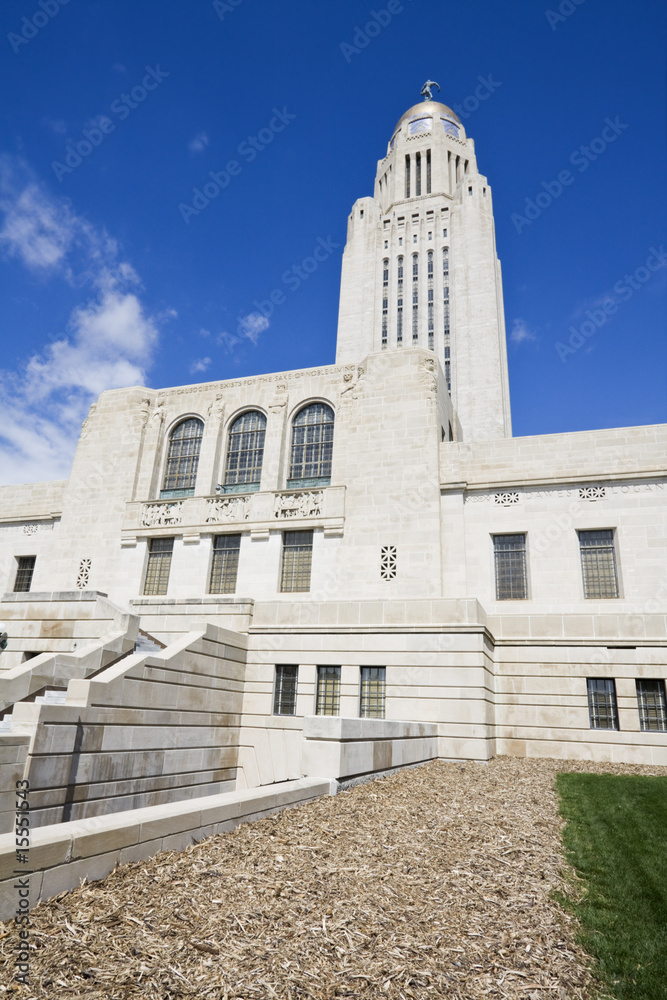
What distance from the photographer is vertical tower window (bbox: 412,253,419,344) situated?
237ft

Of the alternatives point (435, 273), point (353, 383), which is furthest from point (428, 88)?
point (353, 383)

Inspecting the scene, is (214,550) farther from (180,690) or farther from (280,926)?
(280,926)

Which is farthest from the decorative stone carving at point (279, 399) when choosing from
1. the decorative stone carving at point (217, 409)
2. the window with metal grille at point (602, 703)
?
the window with metal grille at point (602, 703)

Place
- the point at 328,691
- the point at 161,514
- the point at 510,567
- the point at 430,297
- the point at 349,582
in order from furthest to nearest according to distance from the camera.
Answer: the point at 430,297 → the point at 161,514 → the point at 349,582 → the point at 510,567 → the point at 328,691

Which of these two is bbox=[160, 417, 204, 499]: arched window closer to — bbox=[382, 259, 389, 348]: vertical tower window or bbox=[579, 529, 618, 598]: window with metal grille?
bbox=[579, 529, 618, 598]: window with metal grille

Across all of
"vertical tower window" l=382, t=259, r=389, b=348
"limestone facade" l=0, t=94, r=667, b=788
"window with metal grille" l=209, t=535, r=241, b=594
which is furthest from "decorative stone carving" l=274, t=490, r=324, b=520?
"vertical tower window" l=382, t=259, r=389, b=348

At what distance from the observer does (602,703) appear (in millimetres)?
20438

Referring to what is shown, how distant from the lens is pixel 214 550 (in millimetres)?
27375

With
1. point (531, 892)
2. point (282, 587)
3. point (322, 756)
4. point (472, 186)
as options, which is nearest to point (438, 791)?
point (322, 756)

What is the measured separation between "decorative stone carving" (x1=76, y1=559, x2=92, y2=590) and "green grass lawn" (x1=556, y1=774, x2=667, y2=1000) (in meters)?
22.1

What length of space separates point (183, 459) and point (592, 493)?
18.7 metres

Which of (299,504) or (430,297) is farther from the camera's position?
(430,297)

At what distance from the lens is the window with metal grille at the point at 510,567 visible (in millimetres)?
23656

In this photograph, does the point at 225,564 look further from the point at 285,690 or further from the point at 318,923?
the point at 318,923
